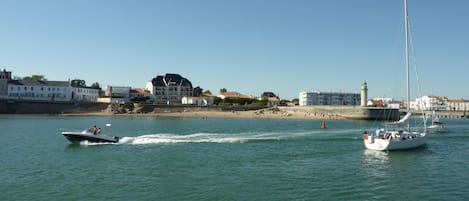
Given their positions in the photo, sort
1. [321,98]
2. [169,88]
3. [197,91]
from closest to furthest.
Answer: [169,88]
[197,91]
[321,98]

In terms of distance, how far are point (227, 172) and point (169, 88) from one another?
126734 mm

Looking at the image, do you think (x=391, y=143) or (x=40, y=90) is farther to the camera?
(x=40, y=90)

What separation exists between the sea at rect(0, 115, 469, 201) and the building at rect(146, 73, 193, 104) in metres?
110

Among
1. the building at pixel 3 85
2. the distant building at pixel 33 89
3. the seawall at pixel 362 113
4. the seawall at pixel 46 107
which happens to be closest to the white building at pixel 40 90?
the distant building at pixel 33 89

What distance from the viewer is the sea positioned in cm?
1764

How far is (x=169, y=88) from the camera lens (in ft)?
480

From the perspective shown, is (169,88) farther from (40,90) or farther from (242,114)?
(242,114)

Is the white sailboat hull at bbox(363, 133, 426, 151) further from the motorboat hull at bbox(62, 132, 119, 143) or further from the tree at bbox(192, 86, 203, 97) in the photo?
the tree at bbox(192, 86, 203, 97)

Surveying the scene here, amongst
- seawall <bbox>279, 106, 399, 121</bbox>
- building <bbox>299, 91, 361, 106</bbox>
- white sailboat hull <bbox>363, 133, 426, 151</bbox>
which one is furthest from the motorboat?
building <bbox>299, 91, 361, 106</bbox>

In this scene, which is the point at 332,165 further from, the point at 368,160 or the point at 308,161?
the point at 368,160

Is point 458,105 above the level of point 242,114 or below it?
above

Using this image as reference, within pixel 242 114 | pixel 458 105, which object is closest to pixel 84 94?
pixel 242 114

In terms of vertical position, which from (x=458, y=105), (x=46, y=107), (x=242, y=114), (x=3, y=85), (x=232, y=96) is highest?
(x=3, y=85)

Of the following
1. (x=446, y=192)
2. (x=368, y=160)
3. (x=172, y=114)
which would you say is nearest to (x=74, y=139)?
(x=368, y=160)
